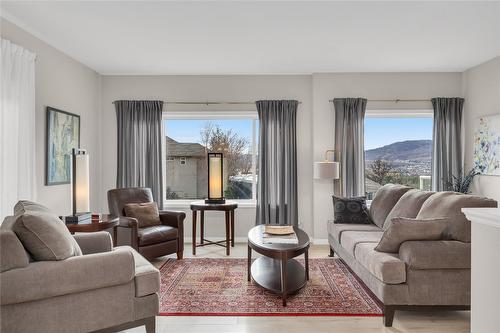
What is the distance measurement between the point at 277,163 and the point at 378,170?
1.72 metres

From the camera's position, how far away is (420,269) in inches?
98.3

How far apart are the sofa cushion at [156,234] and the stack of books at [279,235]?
1.32 metres

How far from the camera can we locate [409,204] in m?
3.43

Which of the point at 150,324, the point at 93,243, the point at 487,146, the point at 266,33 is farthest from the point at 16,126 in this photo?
the point at 487,146

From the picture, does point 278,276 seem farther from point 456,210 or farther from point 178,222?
point 456,210

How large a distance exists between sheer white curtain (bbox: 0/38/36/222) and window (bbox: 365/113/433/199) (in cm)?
461

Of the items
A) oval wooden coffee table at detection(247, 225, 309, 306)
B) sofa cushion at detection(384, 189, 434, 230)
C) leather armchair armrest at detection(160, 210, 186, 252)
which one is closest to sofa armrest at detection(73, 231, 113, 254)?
oval wooden coffee table at detection(247, 225, 309, 306)

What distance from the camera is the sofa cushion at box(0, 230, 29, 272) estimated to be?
184 cm

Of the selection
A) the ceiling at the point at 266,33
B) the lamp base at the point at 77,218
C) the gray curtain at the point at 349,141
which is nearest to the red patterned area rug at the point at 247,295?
the lamp base at the point at 77,218

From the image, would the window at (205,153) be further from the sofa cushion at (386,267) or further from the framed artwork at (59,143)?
the sofa cushion at (386,267)

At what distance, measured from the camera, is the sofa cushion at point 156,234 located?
12.5ft

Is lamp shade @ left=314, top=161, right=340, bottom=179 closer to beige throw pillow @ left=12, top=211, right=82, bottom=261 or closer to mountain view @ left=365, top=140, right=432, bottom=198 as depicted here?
mountain view @ left=365, top=140, right=432, bottom=198

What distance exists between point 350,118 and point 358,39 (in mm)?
1505

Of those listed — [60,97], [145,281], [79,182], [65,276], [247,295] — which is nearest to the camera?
[65,276]
